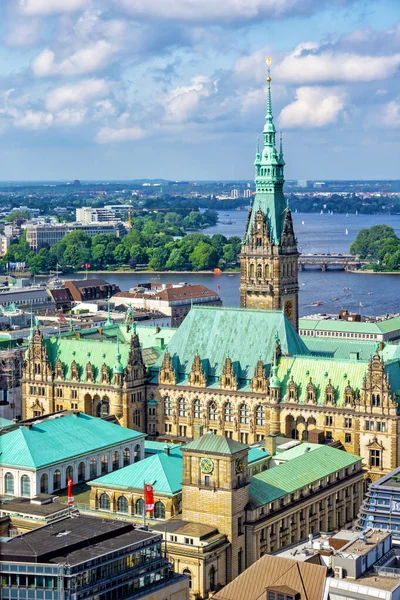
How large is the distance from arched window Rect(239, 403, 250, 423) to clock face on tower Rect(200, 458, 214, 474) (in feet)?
72.5

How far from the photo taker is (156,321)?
17325 cm

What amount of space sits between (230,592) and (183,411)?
116ft

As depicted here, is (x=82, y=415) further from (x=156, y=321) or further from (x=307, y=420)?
(x=156, y=321)

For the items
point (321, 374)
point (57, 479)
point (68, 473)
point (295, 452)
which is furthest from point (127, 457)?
point (321, 374)

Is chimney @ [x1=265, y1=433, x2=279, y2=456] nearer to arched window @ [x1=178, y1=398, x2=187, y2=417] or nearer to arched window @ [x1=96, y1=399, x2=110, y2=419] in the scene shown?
arched window @ [x1=178, y1=398, x2=187, y2=417]

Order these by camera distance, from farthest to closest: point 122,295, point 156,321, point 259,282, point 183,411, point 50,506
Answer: point 122,295 < point 156,321 < point 259,282 < point 183,411 < point 50,506

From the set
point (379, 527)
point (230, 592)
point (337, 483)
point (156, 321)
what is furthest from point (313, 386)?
point (156, 321)

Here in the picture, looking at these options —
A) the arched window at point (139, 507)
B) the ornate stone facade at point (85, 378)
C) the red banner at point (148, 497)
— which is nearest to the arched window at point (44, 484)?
the arched window at point (139, 507)

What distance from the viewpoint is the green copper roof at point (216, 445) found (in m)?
73.5

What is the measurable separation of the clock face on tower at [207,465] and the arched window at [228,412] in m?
22.5

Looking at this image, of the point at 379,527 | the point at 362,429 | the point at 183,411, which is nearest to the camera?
the point at 379,527

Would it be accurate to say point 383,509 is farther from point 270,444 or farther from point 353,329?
point 353,329

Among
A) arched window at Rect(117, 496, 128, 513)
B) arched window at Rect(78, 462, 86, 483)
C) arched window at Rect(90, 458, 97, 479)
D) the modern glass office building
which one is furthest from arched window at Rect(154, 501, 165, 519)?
the modern glass office building

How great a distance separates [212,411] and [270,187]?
26.1 metres
